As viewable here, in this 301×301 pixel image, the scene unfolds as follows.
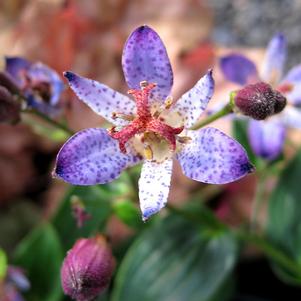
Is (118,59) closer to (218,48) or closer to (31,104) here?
(218,48)

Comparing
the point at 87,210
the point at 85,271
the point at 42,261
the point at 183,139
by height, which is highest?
the point at 183,139

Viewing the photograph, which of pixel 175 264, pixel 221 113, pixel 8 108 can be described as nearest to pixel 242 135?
pixel 175 264

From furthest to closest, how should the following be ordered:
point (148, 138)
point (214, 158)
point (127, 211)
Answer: point (127, 211), point (148, 138), point (214, 158)

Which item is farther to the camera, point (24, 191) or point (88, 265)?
point (24, 191)

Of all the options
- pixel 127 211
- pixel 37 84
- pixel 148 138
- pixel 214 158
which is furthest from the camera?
pixel 127 211

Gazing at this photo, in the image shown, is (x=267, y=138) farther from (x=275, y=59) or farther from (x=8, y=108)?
(x=8, y=108)

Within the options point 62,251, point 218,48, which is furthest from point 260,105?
point 218,48

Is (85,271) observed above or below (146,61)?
below
